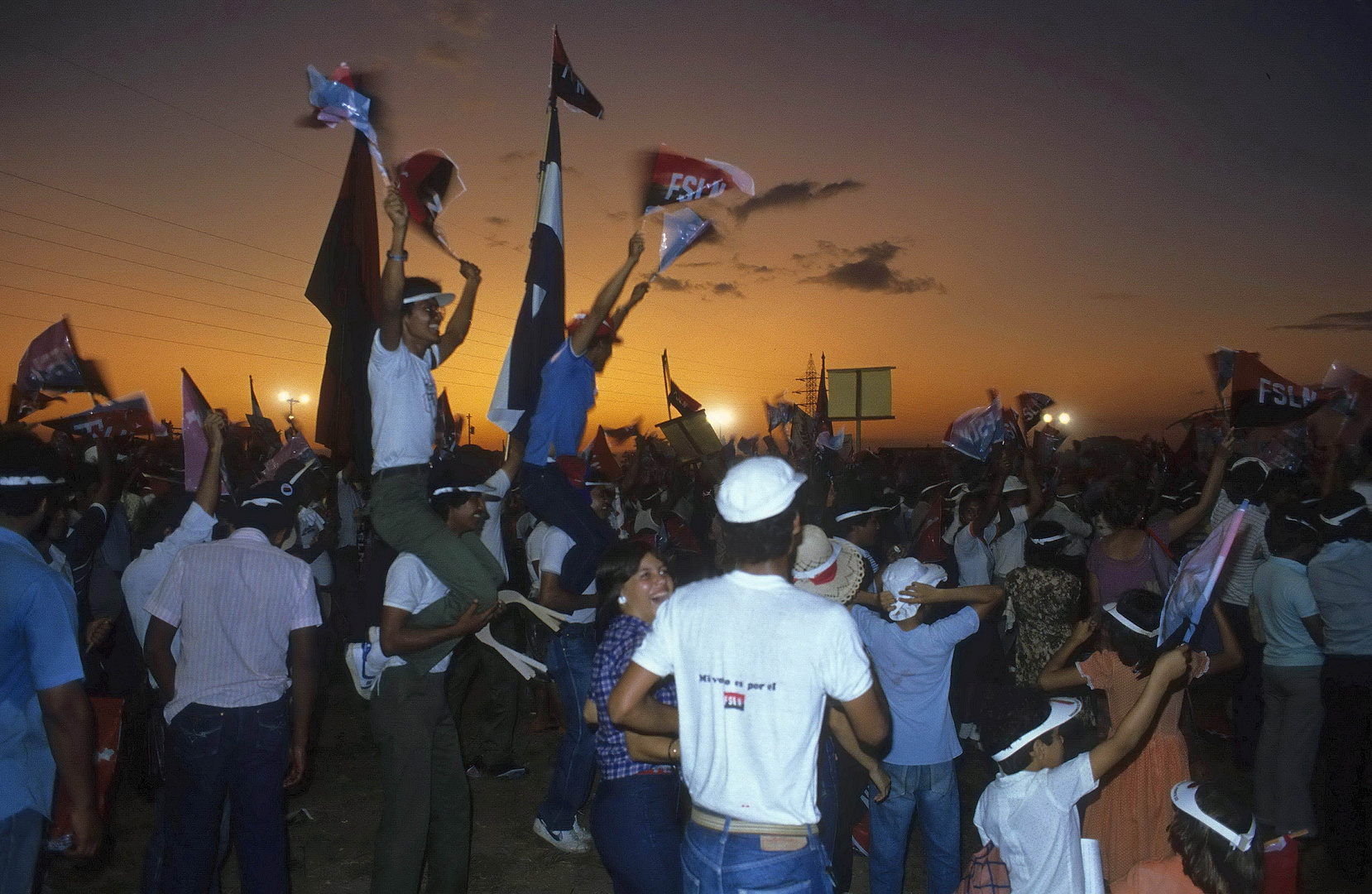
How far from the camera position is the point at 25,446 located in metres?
3.06

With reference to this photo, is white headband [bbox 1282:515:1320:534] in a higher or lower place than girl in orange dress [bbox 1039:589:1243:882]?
higher

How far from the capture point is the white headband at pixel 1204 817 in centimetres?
296

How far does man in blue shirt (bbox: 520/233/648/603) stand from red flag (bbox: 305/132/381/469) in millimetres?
1081

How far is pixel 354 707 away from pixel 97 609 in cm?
309

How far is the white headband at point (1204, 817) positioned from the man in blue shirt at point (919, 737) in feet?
3.71

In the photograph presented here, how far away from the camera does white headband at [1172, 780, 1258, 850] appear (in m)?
2.96

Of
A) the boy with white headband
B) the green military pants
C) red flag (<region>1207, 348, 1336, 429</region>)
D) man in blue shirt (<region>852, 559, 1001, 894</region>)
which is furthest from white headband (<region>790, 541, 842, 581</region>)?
red flag (<region>1207, 348, 1336, 429</region>)

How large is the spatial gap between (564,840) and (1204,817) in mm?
4114

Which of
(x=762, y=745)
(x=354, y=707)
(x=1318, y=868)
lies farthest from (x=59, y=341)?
(x=1318, y=868)

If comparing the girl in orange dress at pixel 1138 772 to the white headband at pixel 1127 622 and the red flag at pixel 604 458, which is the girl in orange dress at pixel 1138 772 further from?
the red flag at pixel 604 458

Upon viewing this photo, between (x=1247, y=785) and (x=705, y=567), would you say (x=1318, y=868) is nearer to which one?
(x=1247, y=785)

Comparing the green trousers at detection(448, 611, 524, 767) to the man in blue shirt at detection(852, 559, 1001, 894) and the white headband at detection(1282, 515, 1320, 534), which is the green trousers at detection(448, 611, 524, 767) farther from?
the white headband at detection(1282, 515, 1320, 534)

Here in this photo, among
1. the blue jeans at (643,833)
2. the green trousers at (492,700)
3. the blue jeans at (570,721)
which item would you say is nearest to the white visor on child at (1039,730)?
the blue jeans at (643,833)

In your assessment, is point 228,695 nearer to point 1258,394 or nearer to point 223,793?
point 223,793
